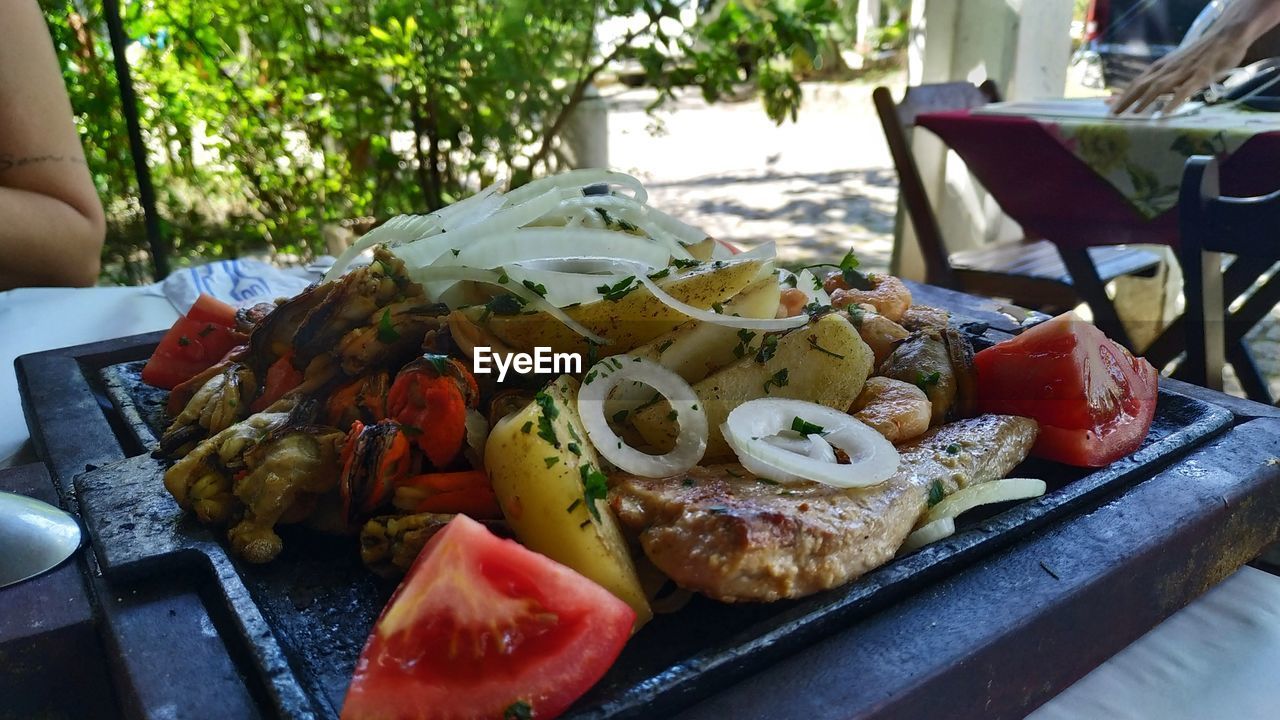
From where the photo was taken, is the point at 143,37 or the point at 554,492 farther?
the point at 143,37

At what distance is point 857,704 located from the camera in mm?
936

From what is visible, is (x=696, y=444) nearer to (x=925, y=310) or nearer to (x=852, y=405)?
(x=852, y=405)

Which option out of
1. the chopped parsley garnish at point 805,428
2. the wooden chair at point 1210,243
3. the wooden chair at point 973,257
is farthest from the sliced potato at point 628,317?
the wooden chair at point 973,257

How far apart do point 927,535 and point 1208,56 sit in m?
2.89

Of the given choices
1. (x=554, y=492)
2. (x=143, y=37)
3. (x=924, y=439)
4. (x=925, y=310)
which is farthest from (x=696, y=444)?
(x=143, y=37)

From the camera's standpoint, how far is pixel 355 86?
15.3 ft

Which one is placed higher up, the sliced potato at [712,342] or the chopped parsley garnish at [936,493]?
the sliced potato at [712,342]

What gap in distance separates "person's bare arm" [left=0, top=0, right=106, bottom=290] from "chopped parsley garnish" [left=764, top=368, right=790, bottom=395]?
93.7 inches

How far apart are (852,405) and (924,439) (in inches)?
5.1

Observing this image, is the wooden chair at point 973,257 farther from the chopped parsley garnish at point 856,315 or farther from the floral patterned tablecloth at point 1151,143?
the chopped parsley garnish at point 856,315

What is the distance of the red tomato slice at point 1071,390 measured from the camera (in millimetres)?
1407

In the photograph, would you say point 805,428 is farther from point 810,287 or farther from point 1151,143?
point 1151,143

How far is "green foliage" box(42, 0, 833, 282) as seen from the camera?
455cm

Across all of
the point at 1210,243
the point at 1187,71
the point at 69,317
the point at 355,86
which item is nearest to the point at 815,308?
the point at 1210,243
